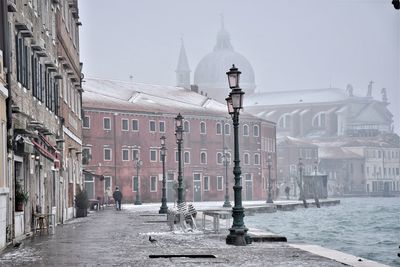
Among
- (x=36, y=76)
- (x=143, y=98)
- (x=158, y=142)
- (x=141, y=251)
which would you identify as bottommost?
(x=141, y=251)

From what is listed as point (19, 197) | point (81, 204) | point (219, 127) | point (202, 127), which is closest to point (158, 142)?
point (202, 127)

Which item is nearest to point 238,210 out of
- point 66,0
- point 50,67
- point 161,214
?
point 50,67

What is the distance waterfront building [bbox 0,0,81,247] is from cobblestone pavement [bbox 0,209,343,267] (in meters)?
1.36

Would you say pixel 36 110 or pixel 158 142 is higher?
pixel 158 142

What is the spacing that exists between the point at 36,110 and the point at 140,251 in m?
9.50

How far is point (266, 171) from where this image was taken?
108438 millimetres

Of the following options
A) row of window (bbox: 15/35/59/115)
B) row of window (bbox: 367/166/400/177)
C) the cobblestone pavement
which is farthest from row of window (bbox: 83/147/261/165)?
row of window (bbox: 367/166/400/177)

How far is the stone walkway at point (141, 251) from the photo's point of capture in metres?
17.3

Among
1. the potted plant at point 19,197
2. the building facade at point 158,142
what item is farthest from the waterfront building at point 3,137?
the building facade at point 158,142

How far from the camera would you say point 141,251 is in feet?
66.7

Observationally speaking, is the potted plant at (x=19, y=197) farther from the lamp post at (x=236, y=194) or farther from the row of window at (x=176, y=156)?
the row of window at (x=176, y=156)

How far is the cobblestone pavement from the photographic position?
56.9 ft

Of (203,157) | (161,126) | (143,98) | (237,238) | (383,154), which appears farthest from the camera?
(383,154)

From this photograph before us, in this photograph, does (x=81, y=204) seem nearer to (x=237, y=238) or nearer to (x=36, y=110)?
(x=36, y=110)
